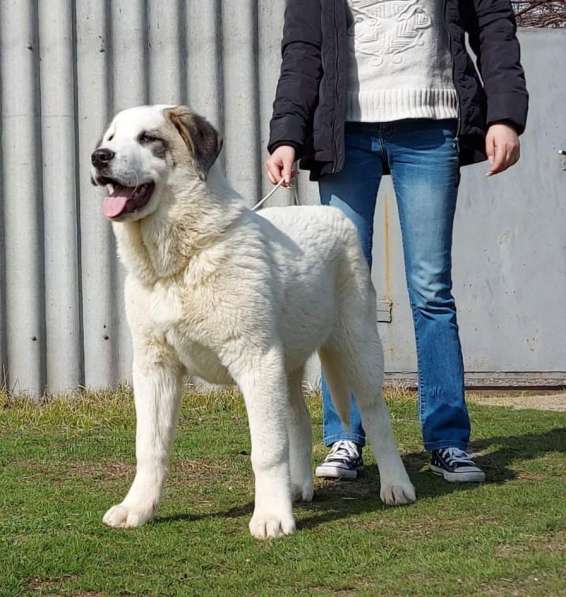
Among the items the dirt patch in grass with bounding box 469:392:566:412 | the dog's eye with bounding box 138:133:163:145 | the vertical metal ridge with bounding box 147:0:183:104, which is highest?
the vertical metal ridge with bounding box 147:0:183:104

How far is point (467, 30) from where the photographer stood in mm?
4996

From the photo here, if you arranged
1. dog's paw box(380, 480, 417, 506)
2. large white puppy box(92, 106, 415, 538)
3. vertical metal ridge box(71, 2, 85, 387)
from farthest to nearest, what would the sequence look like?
vertical metal ridge box(71, 2, 85, 387), dog's paw box(380, 480, 417, 506), large white puppy box(92, 106, 415, 538)

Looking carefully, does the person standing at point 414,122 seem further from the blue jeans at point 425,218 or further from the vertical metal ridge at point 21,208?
the vertical metal ridge at point 21,208

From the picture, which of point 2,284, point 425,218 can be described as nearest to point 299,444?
point 425,218

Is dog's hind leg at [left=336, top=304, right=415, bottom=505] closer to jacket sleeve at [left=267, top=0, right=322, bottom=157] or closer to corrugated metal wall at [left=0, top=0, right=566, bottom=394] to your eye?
jacket sleeve at [left=267, top=0, right=322, bottom=157]

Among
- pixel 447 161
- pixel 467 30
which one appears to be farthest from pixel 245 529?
pixel 467 30

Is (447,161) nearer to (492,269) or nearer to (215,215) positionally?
(215,215)

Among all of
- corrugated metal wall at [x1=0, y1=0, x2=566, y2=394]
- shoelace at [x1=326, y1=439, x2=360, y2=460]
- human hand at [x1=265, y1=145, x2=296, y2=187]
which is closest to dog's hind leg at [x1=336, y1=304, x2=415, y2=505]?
shoelace at [x1=326, y1=439, x2=360, y2=460]

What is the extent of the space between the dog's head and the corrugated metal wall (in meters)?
3.29

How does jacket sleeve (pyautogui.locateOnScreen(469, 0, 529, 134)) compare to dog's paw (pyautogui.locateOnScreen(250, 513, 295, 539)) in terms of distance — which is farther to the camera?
jacket sleeve (pyautogui.locateOnScreen(469, 0, 529, 134))

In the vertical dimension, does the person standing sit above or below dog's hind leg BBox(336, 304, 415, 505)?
above

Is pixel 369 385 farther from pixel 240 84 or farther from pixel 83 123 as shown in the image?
pixel 83 123

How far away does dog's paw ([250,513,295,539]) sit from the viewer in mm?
3662

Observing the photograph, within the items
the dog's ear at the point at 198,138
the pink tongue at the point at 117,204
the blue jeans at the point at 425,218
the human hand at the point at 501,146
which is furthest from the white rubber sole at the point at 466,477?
the pink tongue at the point at 117,204
